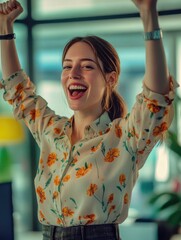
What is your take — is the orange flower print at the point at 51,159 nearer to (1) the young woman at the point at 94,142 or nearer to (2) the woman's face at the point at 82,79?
(1) the young woman at the point at 94,142

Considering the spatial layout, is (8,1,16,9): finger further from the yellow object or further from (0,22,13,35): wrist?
the yellow object

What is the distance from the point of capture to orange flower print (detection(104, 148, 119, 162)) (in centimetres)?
138

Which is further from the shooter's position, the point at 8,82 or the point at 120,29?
the point at 120,29

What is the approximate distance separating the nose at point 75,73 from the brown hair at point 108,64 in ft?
0.21

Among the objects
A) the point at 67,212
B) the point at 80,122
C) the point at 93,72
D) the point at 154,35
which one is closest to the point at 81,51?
the point at 93,72

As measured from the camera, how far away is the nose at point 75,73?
1408 mm

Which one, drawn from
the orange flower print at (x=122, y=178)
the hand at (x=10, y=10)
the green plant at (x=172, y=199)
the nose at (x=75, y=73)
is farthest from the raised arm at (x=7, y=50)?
the green plant at (x=172, y=199)

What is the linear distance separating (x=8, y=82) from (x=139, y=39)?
11.1 ft

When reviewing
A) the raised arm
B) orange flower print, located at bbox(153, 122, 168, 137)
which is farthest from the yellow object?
orange flower print, located at bbox(153, 122, 168, 137)

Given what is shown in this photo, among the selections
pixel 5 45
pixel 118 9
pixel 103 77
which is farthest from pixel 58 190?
pixel 118 9

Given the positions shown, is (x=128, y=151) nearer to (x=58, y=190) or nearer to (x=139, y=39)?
(x=58, y=190)

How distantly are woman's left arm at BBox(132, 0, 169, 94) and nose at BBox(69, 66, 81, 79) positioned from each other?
0.23 m

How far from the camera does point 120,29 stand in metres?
4.82

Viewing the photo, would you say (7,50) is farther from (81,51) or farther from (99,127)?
(99,127)
